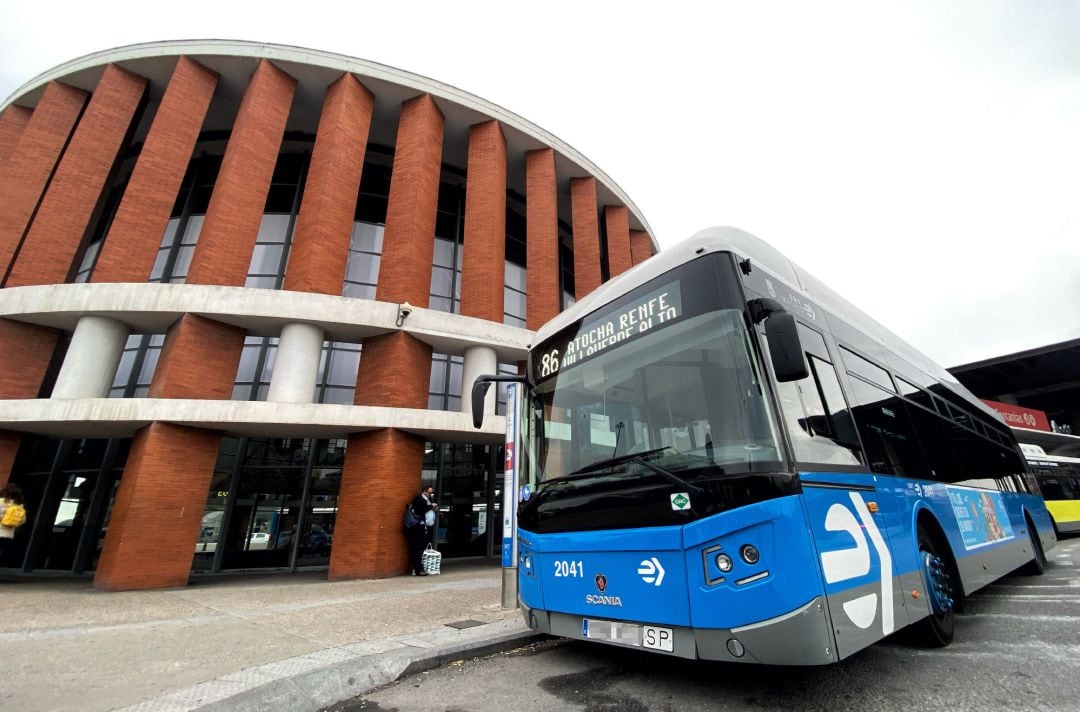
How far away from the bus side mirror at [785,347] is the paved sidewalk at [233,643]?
3726 mm

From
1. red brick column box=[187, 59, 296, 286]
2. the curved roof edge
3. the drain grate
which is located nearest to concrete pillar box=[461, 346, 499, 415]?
red brick column box=[187, 59, 296, 286]

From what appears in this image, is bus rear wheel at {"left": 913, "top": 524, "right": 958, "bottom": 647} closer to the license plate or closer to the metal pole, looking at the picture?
the license plate

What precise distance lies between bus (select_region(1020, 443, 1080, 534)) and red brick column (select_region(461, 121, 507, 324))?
54.8 feet

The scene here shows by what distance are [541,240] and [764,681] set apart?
15221 millimetres

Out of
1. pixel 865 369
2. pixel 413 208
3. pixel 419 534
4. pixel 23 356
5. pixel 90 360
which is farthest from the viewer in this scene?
pixel 413 208

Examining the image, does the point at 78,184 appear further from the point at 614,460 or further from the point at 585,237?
the point at 614,460

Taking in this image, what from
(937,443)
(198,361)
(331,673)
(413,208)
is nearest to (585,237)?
(413,208)

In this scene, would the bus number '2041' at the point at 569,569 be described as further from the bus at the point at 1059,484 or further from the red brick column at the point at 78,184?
the bus at the point at 1059,484

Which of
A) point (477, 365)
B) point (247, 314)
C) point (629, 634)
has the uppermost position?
point (247, 314)

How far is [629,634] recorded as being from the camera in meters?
3.19

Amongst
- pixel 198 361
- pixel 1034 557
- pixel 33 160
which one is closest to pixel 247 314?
pixel 198 361

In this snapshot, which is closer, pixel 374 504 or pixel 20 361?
pixel 374 504

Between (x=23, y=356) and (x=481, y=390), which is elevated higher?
(x=23, y=356)

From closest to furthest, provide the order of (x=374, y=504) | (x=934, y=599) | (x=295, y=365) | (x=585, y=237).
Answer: (x=934, y=599)
(x=374, y=504)
(x=295, y=365)
(x=585, y=237)
